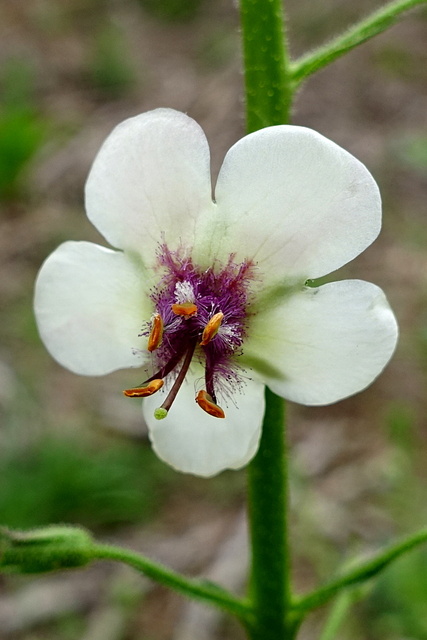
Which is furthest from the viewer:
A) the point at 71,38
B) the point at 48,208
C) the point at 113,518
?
the point at 71,38

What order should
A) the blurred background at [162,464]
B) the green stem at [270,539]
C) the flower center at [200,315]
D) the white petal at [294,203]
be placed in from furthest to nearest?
the blurred background at [162,464] → the green stem at [270,539] → the flower center at [200,315] → the white petal at [294,203]

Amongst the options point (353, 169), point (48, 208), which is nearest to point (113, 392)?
point (48, 208)

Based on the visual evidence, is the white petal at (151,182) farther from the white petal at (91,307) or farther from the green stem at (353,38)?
the green stem at (353,38)

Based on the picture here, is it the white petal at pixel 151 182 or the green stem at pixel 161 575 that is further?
the green stem at pixel 161 575

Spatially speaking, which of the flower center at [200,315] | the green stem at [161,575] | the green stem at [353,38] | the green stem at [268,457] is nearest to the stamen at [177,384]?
the flower center at [200,315]

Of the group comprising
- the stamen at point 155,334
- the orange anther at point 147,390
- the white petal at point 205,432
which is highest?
the stamen at point 155,334

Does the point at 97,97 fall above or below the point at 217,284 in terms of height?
below

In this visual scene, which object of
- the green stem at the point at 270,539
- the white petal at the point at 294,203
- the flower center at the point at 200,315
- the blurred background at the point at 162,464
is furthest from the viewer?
the blurred background at the point at 162,464

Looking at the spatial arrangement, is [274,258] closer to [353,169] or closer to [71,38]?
[353,169]
